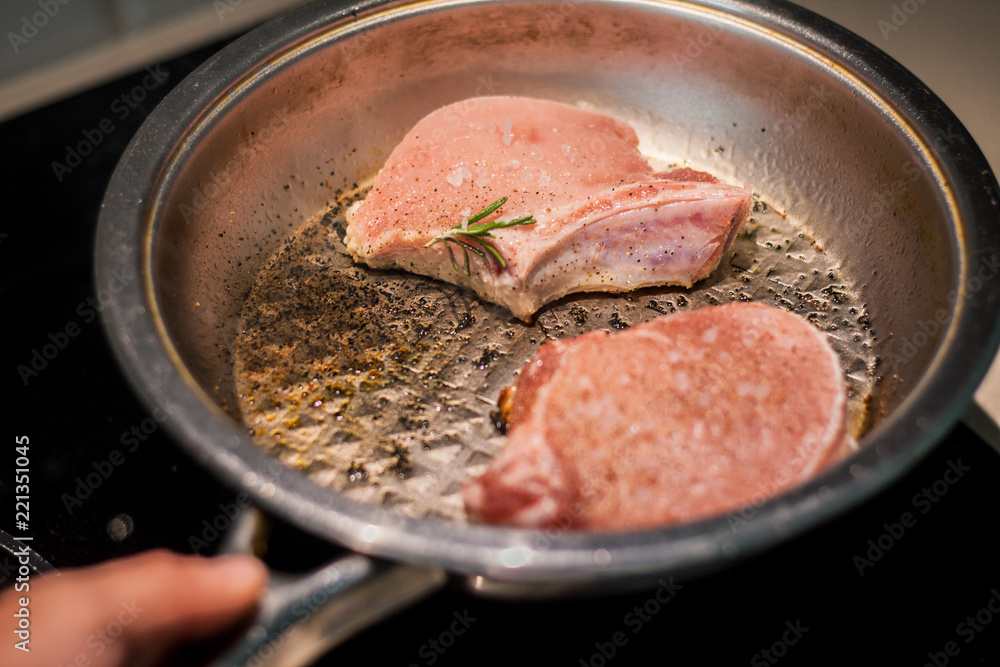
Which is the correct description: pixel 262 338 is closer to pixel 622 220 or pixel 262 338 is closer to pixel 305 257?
pixel 305 257

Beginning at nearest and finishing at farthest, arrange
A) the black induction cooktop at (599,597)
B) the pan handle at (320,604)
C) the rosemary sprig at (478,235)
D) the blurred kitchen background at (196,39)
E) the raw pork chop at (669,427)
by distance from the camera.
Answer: the pan handle at (320,604) < the raw pork chop at (669,427) < the black induction cooktop at (599,597) < the rosemary sprig at (478,235) < the blurred kitchen background at (196,39)

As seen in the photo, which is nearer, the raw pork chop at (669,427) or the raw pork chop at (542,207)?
the raw pork chop at (669,427)

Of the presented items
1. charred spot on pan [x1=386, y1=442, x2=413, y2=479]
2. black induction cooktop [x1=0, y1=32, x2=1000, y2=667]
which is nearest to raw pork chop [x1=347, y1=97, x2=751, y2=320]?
charred spot on pan [x1=386, y1=442, x2=413, y2=479]

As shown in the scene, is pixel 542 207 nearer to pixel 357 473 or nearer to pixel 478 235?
pixel 478 235

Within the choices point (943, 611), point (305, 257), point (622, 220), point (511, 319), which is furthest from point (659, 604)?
point (305, 257)

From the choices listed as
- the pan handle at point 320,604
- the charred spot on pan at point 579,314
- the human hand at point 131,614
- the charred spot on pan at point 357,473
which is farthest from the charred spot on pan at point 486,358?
the human hand at point 131,614

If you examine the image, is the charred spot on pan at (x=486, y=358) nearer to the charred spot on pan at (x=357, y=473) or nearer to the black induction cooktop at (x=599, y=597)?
the charred spot on pan at (x=357, y=473)

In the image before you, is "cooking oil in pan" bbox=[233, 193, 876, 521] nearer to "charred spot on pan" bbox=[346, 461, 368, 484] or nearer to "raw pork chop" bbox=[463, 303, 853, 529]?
"charred spot on pan" bbox=[346, 461, 368, 484]
